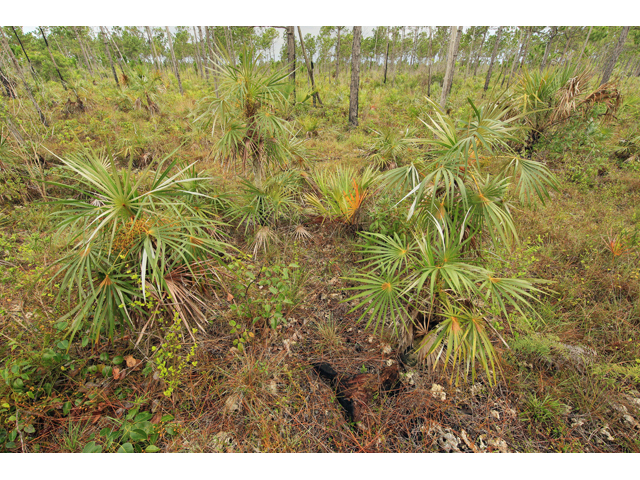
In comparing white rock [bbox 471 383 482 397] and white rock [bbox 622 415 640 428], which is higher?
white rock [bbox 622 415 640 428]

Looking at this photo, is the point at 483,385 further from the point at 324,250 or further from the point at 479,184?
the point at 324,250

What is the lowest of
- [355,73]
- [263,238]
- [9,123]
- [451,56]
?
[263,238]

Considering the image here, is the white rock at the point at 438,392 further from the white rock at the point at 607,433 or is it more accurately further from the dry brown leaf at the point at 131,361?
the dry brown leaf at the point at 131,361


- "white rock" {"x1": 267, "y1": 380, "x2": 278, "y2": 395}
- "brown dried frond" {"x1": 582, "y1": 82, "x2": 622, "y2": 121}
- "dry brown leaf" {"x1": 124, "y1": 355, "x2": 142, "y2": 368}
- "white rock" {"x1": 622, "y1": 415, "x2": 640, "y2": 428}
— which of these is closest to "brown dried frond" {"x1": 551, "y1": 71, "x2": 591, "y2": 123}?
"brown dried frond" {"x1": 582, "y1": 82, "x2": 622, "y2": 121}

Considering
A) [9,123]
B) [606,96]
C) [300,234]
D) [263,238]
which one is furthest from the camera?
[9,123]

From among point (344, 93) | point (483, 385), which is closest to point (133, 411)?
point (483, 385)

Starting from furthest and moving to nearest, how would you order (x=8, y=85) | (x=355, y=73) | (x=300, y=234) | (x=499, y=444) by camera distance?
1. (x=355, y=73)
2. (x=8, y=85)
3. (x=300, y=234)
4. (x=499, y=444)

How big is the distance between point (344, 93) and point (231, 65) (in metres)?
9.29

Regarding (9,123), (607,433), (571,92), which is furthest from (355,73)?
(607,433)

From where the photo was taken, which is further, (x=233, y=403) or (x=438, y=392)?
(x=438, y=392)

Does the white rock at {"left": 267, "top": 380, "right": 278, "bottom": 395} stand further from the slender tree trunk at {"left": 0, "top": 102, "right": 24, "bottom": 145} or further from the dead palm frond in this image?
the slender tree trunk at {"left": 0, "top": 102, "right": 24, "bottom": 145}

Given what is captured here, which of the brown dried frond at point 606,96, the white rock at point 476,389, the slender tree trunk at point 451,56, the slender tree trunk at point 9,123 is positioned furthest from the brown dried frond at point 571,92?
the slender tree trunk at point 9,123

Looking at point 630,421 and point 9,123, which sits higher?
point 9,123

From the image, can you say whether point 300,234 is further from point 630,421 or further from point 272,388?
point 630,421
